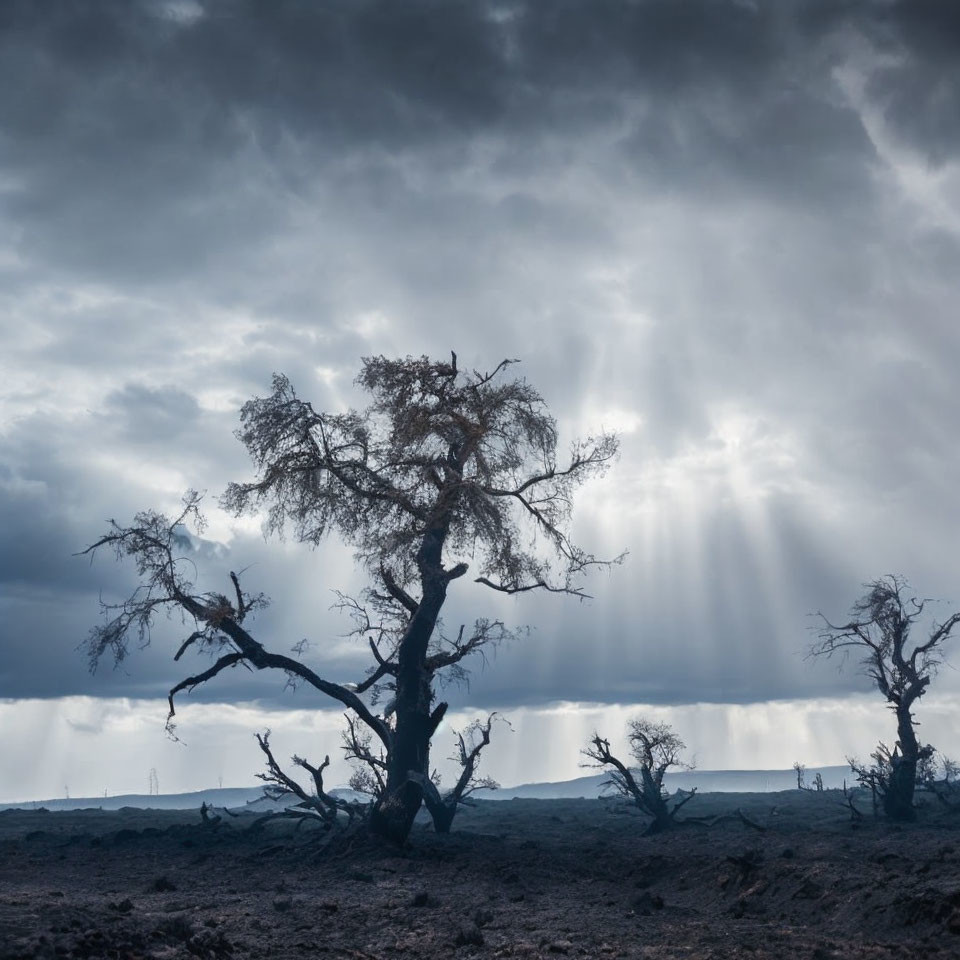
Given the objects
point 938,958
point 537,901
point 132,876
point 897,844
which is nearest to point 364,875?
point 537,901

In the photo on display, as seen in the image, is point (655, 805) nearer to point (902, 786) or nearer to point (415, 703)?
point (902, 786)

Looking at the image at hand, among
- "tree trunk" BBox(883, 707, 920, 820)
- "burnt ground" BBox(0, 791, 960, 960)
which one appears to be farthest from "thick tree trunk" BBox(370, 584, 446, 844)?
"tree trunk" BBox(883, 707, 920, 820)

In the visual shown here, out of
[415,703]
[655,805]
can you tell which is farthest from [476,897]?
[655,805]

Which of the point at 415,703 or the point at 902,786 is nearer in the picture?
the point at 415,703

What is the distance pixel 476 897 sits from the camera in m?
19.4

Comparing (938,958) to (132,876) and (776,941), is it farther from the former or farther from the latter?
(132,876)

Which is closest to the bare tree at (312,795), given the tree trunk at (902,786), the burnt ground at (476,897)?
the burnt ground at (476,897)

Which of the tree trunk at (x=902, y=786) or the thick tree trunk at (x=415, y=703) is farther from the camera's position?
the tree trunk at (x=902, y=786)

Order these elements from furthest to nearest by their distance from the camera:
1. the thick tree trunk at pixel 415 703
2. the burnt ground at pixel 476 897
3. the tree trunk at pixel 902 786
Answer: the tree trunk at pixel 902 786 → the thick tree trunk at pixel 415 703 → the burnt ground at pixel 476 897


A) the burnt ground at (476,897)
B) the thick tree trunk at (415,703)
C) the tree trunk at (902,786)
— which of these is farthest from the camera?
the tree trunk at (902,786)

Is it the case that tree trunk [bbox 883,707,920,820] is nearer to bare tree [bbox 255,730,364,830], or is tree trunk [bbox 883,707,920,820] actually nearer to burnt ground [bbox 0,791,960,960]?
burnt ground [bbox 0,791,960,960]

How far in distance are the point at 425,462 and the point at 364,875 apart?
11291mm

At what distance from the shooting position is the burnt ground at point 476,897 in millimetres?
13875

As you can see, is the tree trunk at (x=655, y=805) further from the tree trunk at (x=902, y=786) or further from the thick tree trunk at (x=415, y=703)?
the thick tree trunk at (x=415, y=703)
